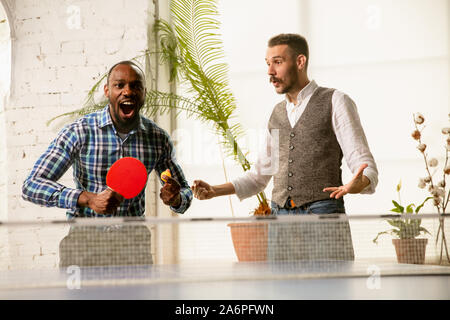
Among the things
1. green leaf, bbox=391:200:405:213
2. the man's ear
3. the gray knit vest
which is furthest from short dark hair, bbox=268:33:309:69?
green leaf, bbox=391:200:405:213

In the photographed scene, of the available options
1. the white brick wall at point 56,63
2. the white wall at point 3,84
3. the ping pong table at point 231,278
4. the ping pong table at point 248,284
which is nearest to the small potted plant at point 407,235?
the ping pong table at point 231,278

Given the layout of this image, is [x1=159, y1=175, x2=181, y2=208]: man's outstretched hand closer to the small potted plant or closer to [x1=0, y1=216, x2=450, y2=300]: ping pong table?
[x1=0, y1=216, x2=450, y2=300]: ping pong table

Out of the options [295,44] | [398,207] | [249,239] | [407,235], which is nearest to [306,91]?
[295,44]

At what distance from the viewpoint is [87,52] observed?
513 cm

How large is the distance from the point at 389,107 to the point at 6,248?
11.5ft

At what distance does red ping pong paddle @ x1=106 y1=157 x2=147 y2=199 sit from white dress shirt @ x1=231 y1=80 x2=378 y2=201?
2.23 feet

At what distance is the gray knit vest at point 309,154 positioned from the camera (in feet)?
9.84

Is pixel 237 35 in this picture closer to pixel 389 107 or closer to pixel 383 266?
pixel 389 107

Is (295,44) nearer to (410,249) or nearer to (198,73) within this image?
(198,73)

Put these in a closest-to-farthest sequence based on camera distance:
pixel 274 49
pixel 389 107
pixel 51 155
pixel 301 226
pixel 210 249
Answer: pixel 210 249 → pixel 301 226 → pixel 51 155 → pixel 274 49 → pixel 389 107

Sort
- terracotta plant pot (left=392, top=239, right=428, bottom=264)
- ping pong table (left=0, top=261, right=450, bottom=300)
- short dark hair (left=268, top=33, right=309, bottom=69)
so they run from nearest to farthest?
1. ping pong table (left=0, top=261, right=450, bottom=300)
2. short dark hair (left=268, top=33, right=309, bottom=69)
3. terracotta plant pot (left=392, top=239, right=428, bottom=264)

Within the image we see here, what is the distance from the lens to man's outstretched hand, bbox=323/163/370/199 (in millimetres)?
2422

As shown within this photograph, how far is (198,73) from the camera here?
518 cm
